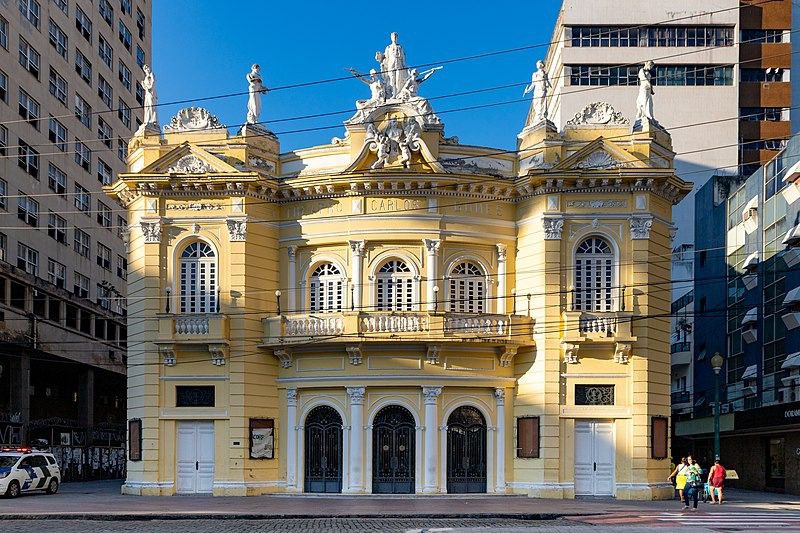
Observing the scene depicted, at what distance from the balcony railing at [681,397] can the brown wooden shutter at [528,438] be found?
31.8 meters

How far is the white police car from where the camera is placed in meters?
42.8

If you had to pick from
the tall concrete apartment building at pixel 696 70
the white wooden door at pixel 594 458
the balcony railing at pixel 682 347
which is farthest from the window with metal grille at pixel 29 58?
the balcony railing at pixel 682 347

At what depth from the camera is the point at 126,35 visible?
84.8 m

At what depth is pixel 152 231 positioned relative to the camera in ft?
144

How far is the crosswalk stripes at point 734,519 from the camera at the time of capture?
98.9ft

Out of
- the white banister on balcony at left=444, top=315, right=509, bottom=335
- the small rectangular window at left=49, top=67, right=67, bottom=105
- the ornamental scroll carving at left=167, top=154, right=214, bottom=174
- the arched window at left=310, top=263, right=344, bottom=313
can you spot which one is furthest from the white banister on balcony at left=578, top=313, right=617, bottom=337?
the small rectangular window at left=49, top=67, right=67, bottom=105

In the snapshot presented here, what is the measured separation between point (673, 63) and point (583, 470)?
46.8 metres

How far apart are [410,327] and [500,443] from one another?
5.12m

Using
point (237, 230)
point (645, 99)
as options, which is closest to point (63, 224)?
point (237, 230)

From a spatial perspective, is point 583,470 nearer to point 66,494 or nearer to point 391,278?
A: point 391,278

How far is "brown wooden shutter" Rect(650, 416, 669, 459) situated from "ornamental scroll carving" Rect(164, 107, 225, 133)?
18.4 meters

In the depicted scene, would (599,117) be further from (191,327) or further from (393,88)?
(191,327)

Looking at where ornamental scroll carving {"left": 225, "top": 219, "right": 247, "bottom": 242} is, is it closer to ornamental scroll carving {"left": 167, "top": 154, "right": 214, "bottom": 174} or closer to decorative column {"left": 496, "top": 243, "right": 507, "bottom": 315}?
ornamental scroll carving {"left": 167, "top": 154, "right": 214, "bottom": 174}

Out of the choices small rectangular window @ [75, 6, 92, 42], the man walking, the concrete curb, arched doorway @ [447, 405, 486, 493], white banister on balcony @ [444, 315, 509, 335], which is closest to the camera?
the concrete curb
